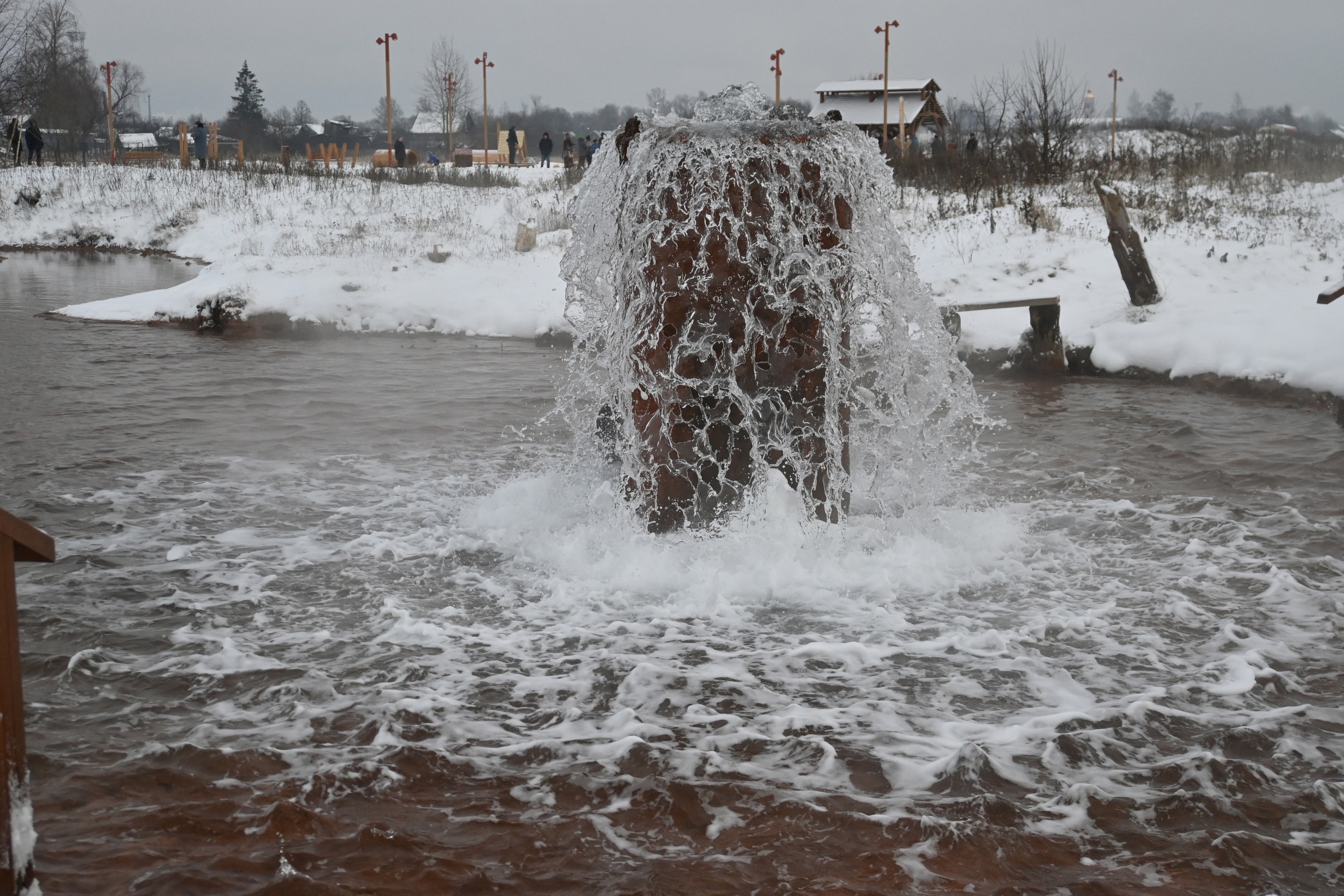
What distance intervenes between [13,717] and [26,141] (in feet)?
137

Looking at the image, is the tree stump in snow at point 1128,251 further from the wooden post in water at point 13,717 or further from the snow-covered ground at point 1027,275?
the wooden post in water at point 13,717

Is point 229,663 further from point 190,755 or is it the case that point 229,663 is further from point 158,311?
point 158,311

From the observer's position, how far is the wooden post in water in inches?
76.1

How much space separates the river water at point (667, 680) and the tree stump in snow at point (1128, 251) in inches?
165

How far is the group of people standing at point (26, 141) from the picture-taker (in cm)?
3572

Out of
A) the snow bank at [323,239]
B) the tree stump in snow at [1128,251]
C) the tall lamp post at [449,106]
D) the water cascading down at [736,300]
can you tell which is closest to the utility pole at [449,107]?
the tall lamp post at [449,106]

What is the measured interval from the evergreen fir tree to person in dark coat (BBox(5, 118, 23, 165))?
38.1 m

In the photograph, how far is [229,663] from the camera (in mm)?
3893

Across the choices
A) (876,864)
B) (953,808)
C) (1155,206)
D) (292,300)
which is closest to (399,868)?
(876,864)

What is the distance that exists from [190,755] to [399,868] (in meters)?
0.92

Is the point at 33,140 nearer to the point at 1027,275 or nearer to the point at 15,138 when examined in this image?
the point at 15,138

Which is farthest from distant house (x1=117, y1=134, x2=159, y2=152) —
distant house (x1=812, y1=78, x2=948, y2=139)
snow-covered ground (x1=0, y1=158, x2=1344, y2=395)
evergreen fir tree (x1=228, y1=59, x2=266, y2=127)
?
snow-covered ground (x1=0, y1=158, x2=1344, y2=395)

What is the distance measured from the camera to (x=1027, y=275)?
41.8 ft

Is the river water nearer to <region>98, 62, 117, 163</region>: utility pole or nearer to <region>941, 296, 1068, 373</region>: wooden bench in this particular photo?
<region>941, 296, 1068, 373</region>: wooden bench
